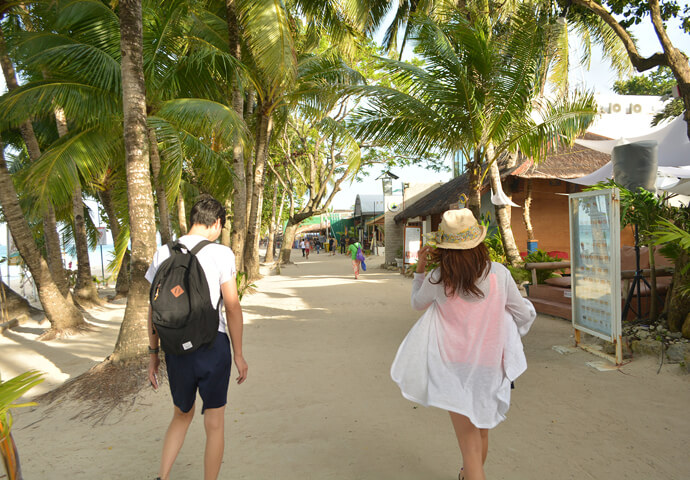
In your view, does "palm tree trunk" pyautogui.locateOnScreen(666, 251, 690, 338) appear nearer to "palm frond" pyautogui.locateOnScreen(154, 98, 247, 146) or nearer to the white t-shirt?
the white t-shirt

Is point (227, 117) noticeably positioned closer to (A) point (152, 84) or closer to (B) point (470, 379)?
(A) point (152, 84)

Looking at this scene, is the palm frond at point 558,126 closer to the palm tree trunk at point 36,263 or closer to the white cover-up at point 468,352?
the white cover-up at point 468,352

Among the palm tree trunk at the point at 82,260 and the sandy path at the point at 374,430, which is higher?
the palm tree trunk at the point at 82,260

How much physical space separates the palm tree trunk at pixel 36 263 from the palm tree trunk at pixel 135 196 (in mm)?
2718

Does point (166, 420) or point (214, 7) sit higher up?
point (214, 7)

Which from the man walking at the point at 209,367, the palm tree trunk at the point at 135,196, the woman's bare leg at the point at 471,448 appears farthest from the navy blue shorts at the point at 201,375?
the palm tree trunk at the point at 135,196

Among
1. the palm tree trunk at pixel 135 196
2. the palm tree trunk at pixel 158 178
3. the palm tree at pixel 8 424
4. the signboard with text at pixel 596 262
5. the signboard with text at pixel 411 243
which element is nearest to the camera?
the palm tree at pixel 8 424

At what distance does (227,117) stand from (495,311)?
6820mm

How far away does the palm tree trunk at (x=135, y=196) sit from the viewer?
466 centimetres

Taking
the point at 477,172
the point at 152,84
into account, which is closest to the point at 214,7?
the point at 152,84

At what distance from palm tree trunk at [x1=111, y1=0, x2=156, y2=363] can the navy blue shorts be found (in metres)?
2.64

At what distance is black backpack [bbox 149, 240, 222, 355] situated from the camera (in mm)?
2139

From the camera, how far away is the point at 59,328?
7.33 meters

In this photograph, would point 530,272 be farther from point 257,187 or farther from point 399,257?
point 399,257
